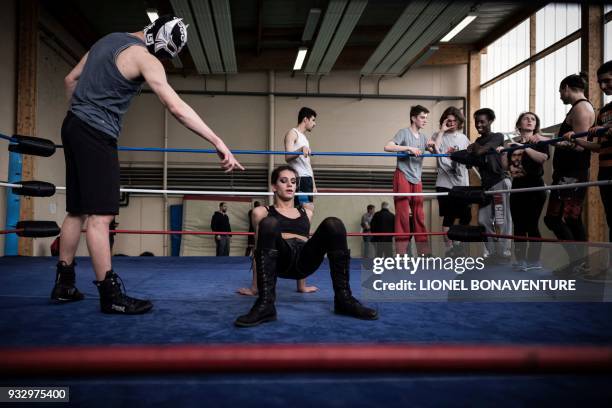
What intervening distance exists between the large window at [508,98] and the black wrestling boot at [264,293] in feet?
22.8

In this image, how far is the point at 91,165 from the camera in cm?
173

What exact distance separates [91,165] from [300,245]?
3.08 ft

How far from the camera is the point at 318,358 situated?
15.1 inches

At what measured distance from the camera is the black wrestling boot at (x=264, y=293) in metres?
1.54

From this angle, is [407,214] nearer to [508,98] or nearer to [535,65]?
[535,65]

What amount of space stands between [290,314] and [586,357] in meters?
1.43

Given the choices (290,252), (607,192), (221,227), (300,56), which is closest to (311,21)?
(300,56)

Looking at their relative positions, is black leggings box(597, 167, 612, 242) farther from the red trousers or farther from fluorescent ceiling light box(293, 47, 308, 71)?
fluorescent ceiling light box(293, 47, 308, 71)

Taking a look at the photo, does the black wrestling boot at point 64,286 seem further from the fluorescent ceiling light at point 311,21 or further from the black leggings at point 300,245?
the fluorescent ceiling light at point 311,21

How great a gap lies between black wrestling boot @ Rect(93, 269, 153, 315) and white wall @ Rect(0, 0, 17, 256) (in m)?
4.19

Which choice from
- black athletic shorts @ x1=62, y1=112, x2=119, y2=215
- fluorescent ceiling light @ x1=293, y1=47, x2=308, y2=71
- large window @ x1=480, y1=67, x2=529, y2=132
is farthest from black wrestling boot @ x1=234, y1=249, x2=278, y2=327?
large window @ x1=480, y1=67, x2=529, y2=132

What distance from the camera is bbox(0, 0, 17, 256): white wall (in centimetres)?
506

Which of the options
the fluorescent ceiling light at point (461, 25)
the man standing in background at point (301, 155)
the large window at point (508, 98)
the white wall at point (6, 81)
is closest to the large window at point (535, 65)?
the large window at point (508, 98)

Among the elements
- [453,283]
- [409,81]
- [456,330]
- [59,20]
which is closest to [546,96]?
[409,81]
